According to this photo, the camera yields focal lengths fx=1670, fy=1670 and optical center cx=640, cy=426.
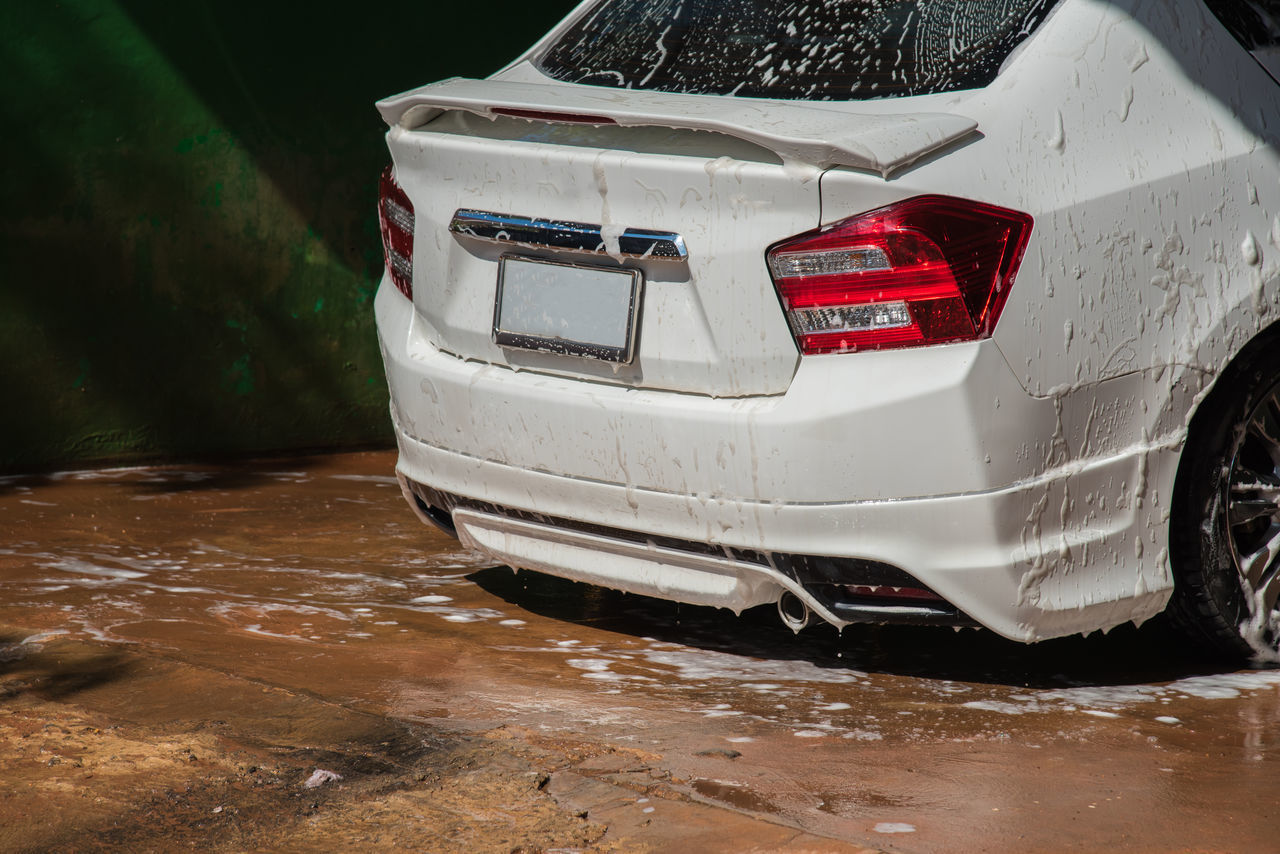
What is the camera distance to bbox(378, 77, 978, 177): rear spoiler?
320 cm

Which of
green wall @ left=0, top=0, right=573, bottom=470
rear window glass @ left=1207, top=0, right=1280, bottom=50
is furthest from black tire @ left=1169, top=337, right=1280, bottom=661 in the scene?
green wall @ left=0, top=0, right=573, bottom=470

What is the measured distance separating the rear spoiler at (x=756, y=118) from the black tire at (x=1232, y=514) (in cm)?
90

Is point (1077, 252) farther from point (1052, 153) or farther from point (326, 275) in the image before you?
point (326, 275)

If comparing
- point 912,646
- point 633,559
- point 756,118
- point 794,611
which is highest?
point 756,118

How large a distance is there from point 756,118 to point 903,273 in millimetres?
431

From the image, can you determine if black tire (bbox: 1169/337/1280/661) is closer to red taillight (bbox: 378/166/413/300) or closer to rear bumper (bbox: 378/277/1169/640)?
rear bumper (bbox: 378/277/1169/640)

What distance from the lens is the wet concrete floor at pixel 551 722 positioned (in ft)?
9.50

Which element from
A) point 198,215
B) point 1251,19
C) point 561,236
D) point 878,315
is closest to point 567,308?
point 561,236

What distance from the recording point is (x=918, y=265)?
3205 millimetres

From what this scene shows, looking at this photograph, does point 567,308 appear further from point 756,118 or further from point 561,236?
point 756,118

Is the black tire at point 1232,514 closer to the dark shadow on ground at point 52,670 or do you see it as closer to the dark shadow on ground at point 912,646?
the dark shadow on ground at point 912,646

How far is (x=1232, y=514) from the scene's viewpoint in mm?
3768

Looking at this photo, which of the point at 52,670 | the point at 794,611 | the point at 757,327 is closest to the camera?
the point at 757,327

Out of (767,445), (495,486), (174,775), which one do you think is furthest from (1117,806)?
(174,775)
